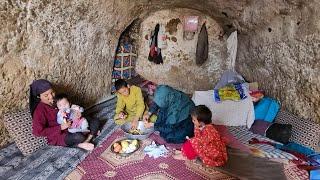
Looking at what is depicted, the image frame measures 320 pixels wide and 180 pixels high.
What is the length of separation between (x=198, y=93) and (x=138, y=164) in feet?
5.22

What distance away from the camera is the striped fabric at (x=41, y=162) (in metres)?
2.68

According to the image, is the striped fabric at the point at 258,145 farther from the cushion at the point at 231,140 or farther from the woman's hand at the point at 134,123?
the woman's hand at the point at 134,123

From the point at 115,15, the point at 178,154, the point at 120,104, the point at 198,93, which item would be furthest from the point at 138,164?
the point at 115,15

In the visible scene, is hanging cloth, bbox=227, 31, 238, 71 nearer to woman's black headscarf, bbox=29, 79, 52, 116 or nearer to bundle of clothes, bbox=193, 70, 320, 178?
bundle of clothes, bbox=193, 70, 320, 178

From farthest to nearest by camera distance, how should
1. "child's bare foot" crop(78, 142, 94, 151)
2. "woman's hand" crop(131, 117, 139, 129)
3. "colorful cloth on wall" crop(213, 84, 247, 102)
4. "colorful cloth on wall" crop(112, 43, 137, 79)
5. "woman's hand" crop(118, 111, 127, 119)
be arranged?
1. "colorful cloth on wall" crop(112, 43, 137, 79)
2. "colorful cloth on wall" crop(213, 84, 247, 102)
3. "woman's hand" crop(118, 111, 127, 119)
4. "woman's hand" crop(131, 117, 139, 129)
5. "child's bare foot" crop(78, 142, 94, 151)

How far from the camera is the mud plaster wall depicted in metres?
5.70

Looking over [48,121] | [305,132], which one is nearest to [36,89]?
[48,121]

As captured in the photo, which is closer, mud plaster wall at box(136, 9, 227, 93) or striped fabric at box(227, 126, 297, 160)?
striped fabric at box(227, 126, 297, 160)

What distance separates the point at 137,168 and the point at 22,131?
124cm

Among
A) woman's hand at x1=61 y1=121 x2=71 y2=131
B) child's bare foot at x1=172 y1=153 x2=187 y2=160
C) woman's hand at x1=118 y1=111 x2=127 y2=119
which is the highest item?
woman's hand at x1=61 y1=121 x2=71 y2=131

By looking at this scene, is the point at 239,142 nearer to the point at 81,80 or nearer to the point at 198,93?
the point at 198,93

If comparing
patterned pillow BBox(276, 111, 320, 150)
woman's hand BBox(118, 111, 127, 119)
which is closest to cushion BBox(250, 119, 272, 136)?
patterned pillow BBox(276, 111, 320, 150)

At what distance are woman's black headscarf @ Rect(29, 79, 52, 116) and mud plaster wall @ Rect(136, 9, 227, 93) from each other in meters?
3.15

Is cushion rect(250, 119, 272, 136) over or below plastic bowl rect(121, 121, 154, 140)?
over
